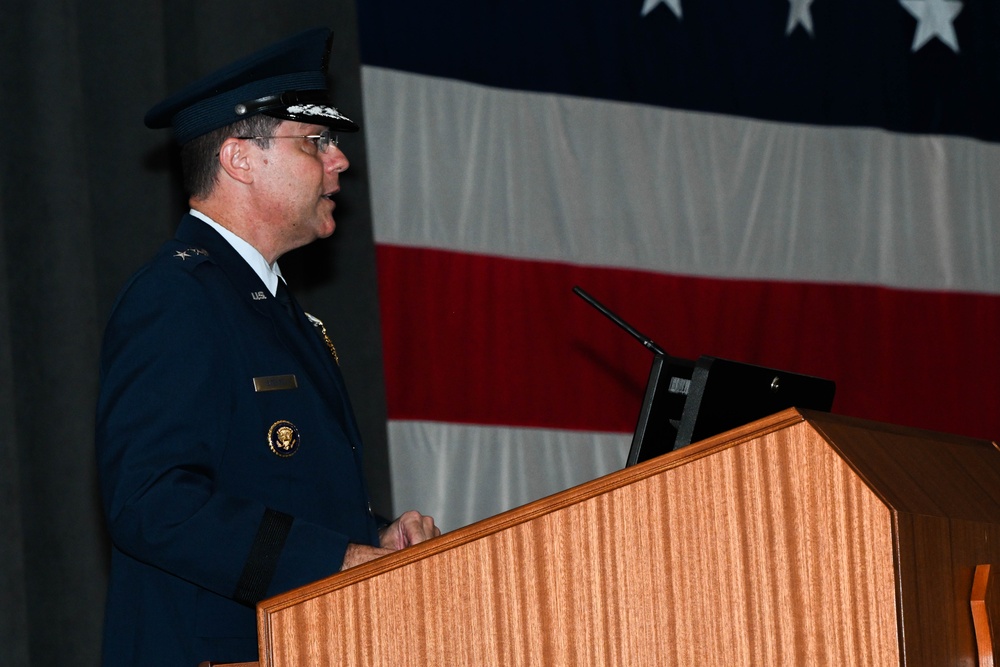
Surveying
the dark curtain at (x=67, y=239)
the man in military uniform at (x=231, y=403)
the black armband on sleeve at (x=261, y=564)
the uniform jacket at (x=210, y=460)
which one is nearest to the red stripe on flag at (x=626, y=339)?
the dark curtain at (x=67, y=239)

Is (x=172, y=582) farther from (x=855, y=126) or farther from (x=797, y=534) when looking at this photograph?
(x=855, y=126)

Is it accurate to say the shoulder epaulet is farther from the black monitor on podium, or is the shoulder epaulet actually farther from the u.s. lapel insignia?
the black monitor on podium

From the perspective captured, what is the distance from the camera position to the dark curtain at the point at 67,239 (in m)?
2.25

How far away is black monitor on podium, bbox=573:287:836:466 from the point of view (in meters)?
1.38

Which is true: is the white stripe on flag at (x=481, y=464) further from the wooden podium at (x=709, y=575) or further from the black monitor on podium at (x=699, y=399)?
the wooden podium at (x=709, y=575)

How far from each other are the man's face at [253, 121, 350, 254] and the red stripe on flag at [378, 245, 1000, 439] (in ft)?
3.61

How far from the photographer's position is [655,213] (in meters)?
3.20

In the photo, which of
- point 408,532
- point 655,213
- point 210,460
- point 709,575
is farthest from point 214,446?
point 655,213

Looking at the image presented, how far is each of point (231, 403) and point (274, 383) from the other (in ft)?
0.23

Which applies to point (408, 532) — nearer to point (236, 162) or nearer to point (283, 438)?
point (283, 438)

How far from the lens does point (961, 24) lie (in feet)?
12.2

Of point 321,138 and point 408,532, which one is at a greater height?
point 321,138

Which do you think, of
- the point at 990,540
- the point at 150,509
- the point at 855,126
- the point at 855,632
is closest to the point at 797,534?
the point at 855,632

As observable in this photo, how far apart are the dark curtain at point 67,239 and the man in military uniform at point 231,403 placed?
2.22 feet
